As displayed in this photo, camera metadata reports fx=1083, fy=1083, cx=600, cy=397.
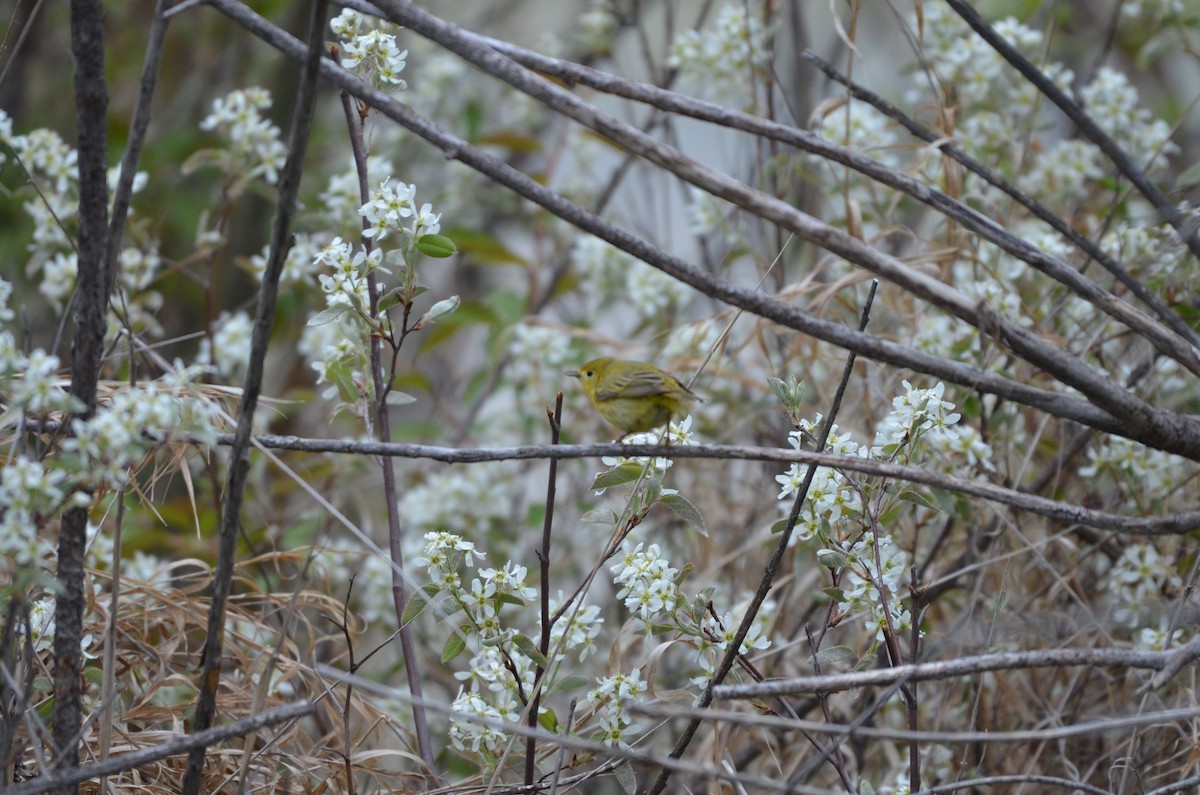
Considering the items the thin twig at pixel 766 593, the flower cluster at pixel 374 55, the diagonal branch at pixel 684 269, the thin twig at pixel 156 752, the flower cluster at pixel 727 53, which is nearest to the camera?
the thin twig at pixel 156 752

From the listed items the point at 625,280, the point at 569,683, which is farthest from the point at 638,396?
the point at 625,280

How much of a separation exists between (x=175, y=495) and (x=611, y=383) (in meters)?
2.23

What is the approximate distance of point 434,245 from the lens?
1698mm

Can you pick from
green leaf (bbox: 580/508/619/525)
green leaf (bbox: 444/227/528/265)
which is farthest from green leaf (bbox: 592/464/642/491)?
green leaf (bbox: 444/227/528/265)

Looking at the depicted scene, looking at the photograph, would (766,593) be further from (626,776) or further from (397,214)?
(397,214)

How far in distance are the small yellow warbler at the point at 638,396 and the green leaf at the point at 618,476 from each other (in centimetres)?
32

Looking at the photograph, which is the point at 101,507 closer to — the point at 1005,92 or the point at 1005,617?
the point at 1005,617

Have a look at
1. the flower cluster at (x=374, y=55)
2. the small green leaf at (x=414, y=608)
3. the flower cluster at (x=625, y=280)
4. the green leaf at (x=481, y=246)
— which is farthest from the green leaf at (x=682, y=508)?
the green leaf at (x=481, y=246)

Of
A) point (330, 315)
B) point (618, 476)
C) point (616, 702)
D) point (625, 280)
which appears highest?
point (625, 280)

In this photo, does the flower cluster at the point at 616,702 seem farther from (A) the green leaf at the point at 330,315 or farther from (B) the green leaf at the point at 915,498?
(A) the green leaf at the point at 330,315

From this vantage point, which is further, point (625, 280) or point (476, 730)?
point (625, 280)

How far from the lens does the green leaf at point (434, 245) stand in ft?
5.52

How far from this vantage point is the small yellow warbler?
2.12 meters

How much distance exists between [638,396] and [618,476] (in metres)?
0.48
